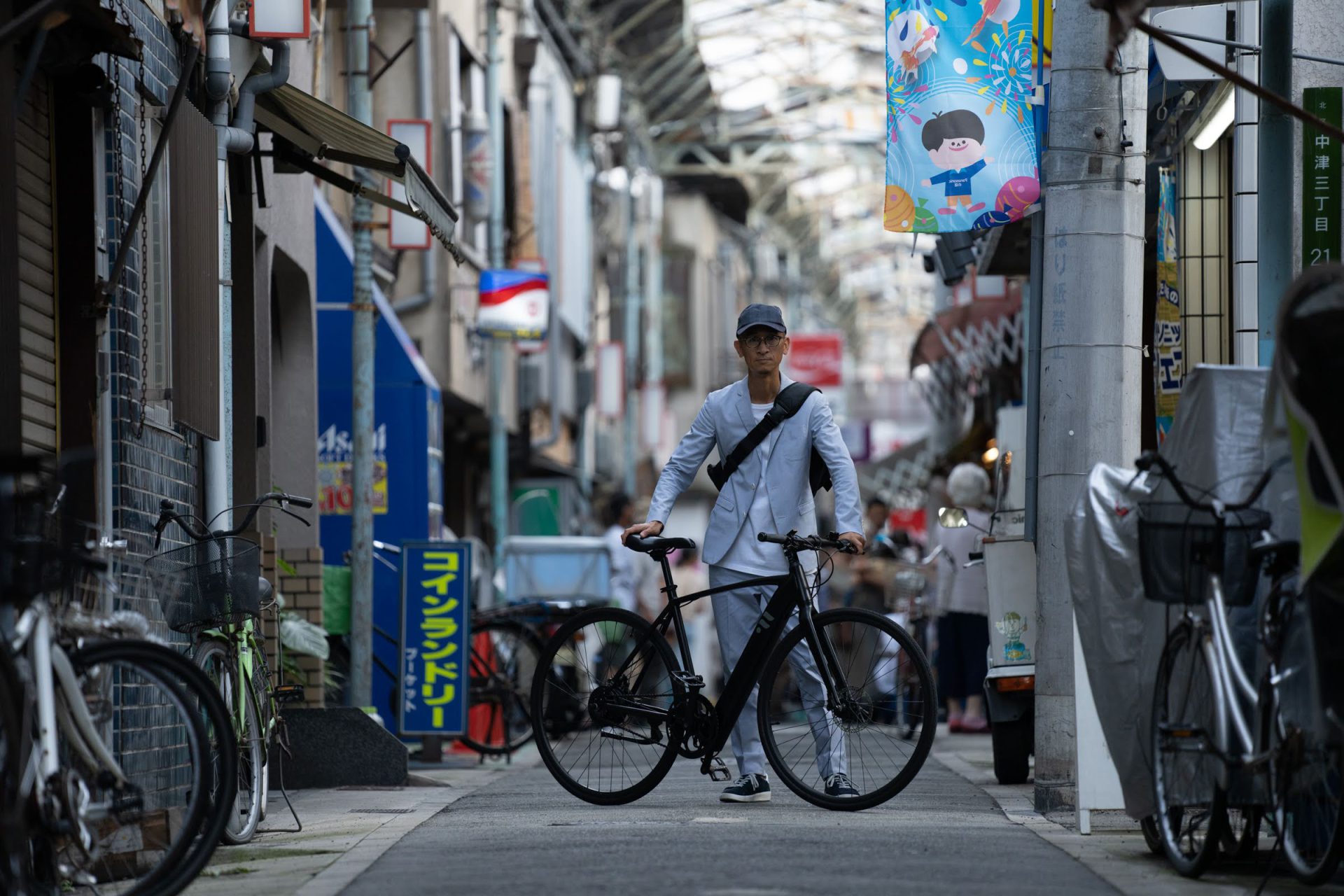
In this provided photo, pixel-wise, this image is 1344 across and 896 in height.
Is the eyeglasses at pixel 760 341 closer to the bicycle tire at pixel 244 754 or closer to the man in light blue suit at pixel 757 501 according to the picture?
the man in light blue suit at pixel 757 501

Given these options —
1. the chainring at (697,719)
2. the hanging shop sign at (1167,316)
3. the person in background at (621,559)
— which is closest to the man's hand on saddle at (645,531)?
the chainring at (697,719)

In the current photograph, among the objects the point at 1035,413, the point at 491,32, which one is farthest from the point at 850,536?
the point at 491,32

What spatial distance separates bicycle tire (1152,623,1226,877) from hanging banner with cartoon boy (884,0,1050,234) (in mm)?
4187

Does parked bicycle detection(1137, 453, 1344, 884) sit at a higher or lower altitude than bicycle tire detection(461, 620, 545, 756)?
higher

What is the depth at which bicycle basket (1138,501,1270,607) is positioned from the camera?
630 cm

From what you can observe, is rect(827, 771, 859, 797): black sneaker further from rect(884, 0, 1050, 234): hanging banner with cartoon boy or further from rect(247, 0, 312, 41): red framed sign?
rect(247, 0, 312, 41): red framed sign

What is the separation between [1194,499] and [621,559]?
1357 cm

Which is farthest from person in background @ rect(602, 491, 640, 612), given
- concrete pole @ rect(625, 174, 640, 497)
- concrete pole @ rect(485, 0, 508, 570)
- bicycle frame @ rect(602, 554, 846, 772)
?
concrete pole @ rect(625, 174, 640, 497)

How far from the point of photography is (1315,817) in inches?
238

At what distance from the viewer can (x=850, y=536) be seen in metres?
8.38

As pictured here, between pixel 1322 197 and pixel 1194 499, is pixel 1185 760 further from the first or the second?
pixel 1322 197

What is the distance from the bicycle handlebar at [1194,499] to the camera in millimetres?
6215

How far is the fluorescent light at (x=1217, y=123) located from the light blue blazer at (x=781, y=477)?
126 inches

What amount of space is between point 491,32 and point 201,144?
531 inches
